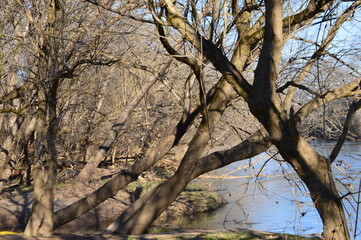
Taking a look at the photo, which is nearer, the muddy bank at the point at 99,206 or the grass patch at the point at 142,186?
the muddy bank at the point at 99,206

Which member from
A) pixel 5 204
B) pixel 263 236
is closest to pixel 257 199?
pixel 5 204

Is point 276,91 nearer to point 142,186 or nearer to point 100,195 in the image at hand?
point 100,195

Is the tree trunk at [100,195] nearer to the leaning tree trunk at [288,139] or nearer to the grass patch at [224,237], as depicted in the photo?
the grass patch at [224,237]

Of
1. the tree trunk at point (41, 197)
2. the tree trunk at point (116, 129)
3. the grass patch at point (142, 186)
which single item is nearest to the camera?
the tree trunk at point (41, 197)

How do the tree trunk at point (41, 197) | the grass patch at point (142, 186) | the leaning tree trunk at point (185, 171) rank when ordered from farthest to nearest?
the grass patch at point (142, 186)
the tree trunk at point (41, 197)
the leaning tree trunk at point (185, 171)

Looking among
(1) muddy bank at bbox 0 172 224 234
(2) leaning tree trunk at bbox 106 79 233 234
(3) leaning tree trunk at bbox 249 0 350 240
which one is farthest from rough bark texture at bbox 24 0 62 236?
(3) leaning tree trunk at bbox 249 0 350 240

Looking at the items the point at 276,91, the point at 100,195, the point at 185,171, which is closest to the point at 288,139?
the point at 276,91

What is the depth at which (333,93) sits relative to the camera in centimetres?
694

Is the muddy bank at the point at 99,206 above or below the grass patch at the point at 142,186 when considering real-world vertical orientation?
below

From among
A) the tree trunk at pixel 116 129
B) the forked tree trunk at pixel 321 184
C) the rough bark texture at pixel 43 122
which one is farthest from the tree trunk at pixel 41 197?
the forked tree trunk at pixel 321 184

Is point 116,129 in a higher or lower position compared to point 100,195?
higher

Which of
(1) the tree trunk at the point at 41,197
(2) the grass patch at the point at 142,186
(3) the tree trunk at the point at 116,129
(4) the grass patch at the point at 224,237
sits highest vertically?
(3) the tree trunk at the point at 116,129

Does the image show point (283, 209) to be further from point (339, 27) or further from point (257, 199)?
point (339, 27)

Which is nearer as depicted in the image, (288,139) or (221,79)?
(288,139)
